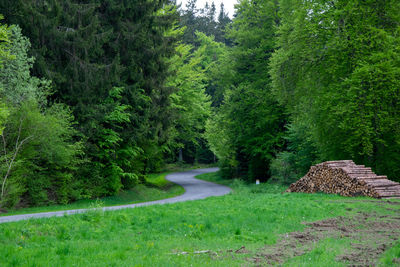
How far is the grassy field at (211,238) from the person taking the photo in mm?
6109

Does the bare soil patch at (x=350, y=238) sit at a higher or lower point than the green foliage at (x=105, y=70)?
lower

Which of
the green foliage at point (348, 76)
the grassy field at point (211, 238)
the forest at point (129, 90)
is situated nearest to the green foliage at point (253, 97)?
the forest at point (129, 90)

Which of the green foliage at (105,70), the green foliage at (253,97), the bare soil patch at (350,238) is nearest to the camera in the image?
the bare soil patch at (350,238)

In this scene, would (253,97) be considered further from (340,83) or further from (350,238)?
(350,238)

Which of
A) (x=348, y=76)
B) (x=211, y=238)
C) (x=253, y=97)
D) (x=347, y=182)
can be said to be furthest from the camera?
(x=253, y=97)

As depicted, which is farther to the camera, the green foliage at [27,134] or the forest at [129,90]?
the forest at [129,90]

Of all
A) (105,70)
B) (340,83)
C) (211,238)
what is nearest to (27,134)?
(105,70)

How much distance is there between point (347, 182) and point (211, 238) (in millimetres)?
10404

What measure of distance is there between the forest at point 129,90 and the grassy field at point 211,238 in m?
7.07

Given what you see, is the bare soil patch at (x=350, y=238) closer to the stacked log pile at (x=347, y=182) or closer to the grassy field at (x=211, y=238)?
the grassy field at (x=211, y=238)

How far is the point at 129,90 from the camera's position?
22.2m

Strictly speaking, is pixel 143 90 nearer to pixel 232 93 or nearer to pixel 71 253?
pixel 232 93

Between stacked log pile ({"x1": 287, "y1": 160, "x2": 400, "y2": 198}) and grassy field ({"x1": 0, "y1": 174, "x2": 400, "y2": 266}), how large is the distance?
3290 millimetres

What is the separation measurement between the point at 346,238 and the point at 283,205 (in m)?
5.08
